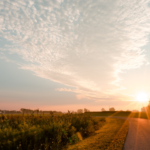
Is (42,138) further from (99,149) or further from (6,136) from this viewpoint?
(99,149)

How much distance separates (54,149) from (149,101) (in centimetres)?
7063

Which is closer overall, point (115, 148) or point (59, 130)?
point (115, 148)

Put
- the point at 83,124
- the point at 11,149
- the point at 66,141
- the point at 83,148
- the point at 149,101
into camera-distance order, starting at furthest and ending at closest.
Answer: the point at 149,101, the point at 83,124, the point at 66,141, the point at 83,148, the point at 11,149

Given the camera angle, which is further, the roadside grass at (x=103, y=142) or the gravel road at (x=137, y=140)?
the roadside grass at (x=103, y=142)

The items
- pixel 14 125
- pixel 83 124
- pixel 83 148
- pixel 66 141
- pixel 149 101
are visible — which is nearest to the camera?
pixel 83 148

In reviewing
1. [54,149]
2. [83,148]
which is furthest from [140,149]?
[54,149]

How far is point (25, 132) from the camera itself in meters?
7.48

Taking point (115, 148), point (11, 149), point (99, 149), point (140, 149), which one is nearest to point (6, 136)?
point (11, 149)

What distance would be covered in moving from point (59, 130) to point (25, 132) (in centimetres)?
208

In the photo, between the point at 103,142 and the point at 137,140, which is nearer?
the point at 103,142

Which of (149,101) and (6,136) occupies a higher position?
(149,101)

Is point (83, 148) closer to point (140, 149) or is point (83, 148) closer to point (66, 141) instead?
point (66, 141)

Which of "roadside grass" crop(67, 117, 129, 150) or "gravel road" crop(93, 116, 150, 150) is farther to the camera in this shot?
"roadside grass" crop(67, 117, 129, 150)

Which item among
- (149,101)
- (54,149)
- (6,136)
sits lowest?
(54,149)
